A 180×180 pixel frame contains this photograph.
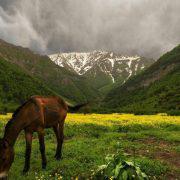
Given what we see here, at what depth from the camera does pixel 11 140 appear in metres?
14.4

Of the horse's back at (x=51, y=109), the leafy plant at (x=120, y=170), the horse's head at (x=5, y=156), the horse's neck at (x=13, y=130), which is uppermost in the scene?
the horse's back at (x=51, y=109)

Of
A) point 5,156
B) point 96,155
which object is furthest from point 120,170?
point 96,155

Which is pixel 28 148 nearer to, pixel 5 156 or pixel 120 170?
pixel 5 156

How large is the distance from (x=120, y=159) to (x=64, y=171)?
11.7 feet

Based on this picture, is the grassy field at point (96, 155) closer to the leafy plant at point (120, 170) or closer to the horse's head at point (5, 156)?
the leafy plant at point (120, 170)

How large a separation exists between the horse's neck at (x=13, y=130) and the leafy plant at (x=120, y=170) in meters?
3.83

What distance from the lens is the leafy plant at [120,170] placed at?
13.2 m

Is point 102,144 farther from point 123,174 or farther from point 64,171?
point 123,174

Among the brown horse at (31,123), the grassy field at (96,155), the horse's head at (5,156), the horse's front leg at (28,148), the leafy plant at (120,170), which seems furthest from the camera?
the grassy field at (96,155)

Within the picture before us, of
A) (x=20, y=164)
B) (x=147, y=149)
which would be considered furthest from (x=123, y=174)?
(x=147, y=149)

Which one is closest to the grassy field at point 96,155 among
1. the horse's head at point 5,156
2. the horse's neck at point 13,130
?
the horse's head at point 5,156

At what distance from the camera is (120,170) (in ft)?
44.1

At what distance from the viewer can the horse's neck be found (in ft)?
47.3

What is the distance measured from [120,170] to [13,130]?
4.85 meters
